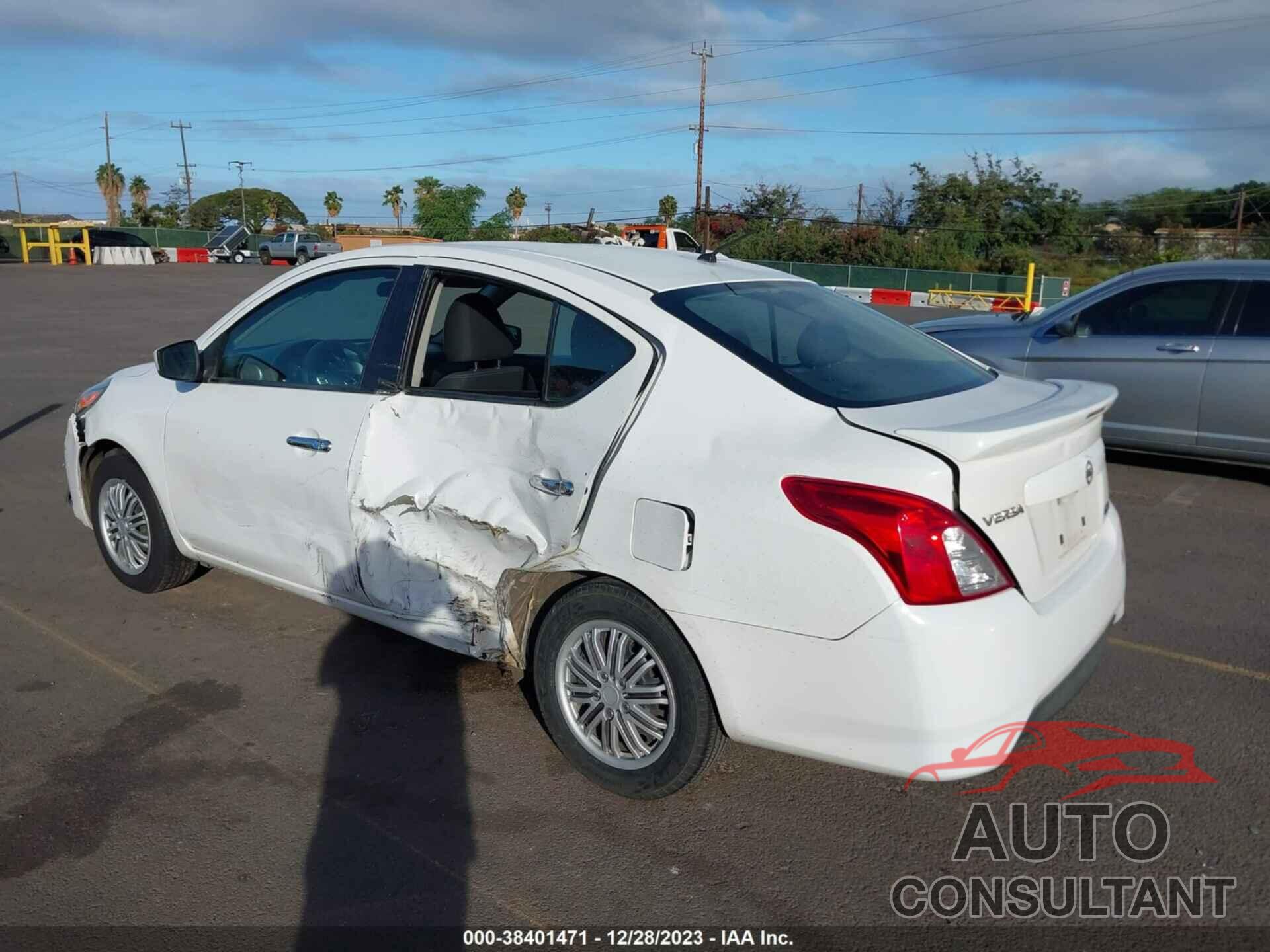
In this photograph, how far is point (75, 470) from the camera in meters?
5.41

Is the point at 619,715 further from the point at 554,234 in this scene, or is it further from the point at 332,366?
the point at 554,234

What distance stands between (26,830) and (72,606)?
2.10 meters

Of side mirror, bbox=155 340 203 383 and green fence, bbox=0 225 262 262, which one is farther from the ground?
green fence, bbox=0 225 262 262

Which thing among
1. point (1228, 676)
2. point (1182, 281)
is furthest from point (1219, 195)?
point (1228, 676)

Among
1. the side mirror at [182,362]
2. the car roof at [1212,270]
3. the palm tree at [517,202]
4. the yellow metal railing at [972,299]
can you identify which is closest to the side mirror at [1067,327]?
the car roof at [1212,270]

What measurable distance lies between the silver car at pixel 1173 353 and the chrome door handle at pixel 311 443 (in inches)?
218

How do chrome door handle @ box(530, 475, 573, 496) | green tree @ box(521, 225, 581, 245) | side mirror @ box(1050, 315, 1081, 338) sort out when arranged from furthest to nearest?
1. green tree @ box(521, 225, 581, 245)
2. side mirror @ box(1050, 315, 1081, 338)
3. chrome door handle @ box(530, 475, 573, 496)

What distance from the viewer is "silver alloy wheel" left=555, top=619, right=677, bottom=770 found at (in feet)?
10.9

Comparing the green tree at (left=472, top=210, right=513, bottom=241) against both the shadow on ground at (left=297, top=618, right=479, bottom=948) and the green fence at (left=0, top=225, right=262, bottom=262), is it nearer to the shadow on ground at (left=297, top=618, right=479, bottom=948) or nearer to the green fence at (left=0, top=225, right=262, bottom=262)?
the green fence at (left=0, top=225, right=262, bottom=262)

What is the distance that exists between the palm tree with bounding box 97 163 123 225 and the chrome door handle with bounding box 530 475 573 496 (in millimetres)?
95362

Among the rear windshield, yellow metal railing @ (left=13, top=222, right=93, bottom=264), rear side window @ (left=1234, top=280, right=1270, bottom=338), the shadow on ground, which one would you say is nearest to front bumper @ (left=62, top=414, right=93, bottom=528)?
the shadow on ground

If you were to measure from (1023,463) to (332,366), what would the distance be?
2802 millimetres

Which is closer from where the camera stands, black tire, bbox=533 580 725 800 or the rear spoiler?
the rear spoiler

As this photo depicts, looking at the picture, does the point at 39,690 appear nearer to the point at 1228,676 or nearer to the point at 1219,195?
the point at 1228,676
